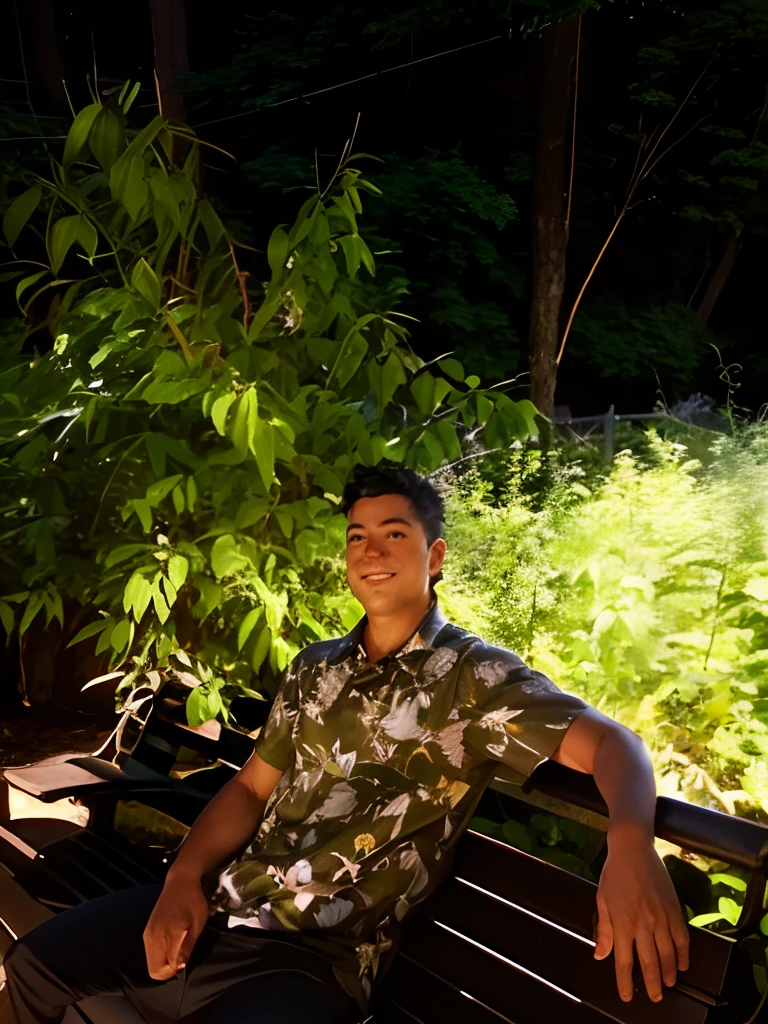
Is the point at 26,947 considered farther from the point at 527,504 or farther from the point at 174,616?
the point at 527,504

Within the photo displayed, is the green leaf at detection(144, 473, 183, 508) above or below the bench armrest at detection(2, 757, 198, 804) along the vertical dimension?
above

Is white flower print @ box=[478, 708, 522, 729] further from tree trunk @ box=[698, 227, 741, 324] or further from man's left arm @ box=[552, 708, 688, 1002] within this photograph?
tree trunk @ box=[698, 227, 741, 324]

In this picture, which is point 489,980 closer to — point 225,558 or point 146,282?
point 225,558

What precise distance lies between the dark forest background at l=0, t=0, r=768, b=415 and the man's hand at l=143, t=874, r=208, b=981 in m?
6.53

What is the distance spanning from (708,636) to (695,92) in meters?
8.33

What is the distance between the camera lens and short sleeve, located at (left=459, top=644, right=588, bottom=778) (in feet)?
5.45

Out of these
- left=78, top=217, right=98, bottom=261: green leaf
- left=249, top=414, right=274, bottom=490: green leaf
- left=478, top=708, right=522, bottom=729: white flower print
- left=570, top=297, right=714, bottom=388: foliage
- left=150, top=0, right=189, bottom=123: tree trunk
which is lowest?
left=570, top=297, right=714, bottom=388: foliage

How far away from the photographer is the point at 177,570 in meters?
2.66

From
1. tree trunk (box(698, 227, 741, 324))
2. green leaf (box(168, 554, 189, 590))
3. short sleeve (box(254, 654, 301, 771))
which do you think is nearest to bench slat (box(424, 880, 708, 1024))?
short sleeve (box(254, 654, 301, 771))

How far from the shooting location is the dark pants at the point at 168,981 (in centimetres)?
166

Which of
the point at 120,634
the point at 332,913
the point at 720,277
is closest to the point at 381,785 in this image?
the point at 332,913

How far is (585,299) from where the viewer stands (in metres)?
11.6

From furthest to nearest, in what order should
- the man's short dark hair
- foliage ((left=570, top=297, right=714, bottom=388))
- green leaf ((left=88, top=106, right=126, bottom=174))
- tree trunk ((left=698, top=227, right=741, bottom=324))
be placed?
tree trunk ((left=698, top=227, right=741, bottom=324)), foliage ((left=570, top=297, right=714, bottom=388)), green leaf ((left=88, top=106, right=126, bottom=174)), the man's short dark hair

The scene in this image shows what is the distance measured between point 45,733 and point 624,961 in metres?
3.93
